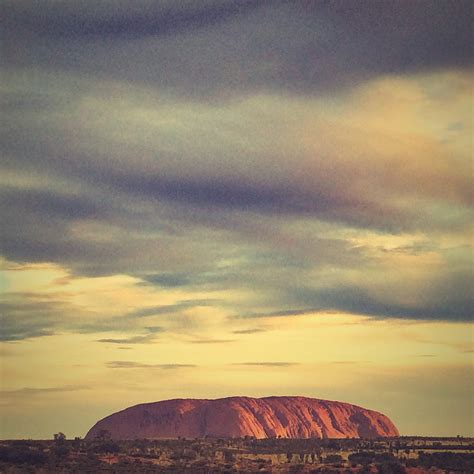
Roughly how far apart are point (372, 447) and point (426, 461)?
43308 mm

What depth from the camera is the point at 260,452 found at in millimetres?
166750

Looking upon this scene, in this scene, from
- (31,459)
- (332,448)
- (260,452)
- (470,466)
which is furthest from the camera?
(332,448)

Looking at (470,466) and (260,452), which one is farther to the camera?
(260,452)

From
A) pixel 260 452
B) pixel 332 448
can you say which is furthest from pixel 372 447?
pixel 260 452

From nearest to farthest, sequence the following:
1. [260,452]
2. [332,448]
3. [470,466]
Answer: [470,466] < [260,452] < [332,448]

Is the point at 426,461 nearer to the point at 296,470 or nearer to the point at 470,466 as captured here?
the point at 470,466

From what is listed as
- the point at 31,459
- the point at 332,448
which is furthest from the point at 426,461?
the point at 31,459

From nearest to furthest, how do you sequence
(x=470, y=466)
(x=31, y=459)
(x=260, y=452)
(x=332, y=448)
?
(x=31, y=459), (x=470, y=466), (x=260, y=452), (x=332, y=448)

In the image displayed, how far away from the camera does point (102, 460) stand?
12606 centimetres

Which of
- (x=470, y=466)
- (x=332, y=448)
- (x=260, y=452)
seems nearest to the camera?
(x=470, y=466)

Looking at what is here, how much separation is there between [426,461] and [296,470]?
2864 cm

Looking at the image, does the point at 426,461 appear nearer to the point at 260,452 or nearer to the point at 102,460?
the point at 260,452

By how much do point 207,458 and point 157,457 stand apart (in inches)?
356

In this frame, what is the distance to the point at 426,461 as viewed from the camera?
145 meters
